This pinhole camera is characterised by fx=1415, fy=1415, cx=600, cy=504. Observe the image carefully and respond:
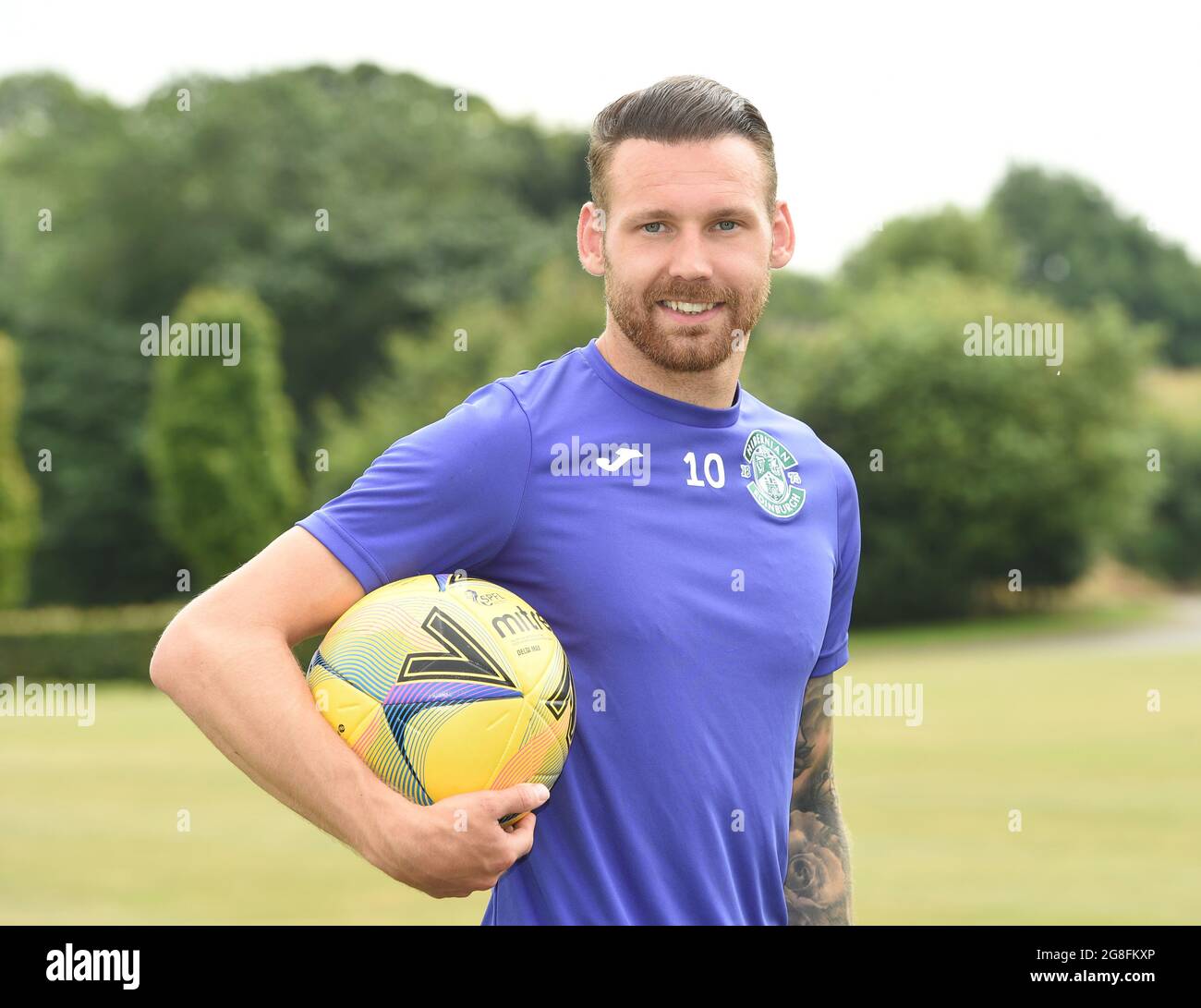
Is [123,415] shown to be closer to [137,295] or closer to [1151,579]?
[137,295]

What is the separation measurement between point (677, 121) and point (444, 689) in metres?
1.38

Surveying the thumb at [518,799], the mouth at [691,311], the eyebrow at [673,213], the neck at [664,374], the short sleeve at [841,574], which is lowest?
the thumb at [518,799]

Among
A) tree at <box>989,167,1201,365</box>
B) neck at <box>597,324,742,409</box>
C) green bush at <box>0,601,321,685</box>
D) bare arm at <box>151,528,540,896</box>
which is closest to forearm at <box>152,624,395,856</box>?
bare arm at <box>151,528,540,896</box>

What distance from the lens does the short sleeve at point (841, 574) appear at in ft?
12.2

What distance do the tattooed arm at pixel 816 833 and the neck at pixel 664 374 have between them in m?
0.85

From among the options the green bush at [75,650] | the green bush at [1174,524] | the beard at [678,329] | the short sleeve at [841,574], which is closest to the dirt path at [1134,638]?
A: the green bush at [1174,524]

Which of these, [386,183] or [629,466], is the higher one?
[386,183]

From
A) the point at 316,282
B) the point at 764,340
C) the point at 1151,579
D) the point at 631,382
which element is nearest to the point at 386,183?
the point at 316,282

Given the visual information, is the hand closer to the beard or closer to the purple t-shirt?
the purple t-shirt

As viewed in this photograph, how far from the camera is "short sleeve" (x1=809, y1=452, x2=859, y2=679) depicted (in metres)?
3.71

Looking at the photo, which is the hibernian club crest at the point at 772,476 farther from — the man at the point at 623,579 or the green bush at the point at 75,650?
the green bush at the point at 75,650

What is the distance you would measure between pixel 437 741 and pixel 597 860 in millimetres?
420

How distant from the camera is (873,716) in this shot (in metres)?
21.3

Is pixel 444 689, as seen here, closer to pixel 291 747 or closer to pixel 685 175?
pixel 291 747
